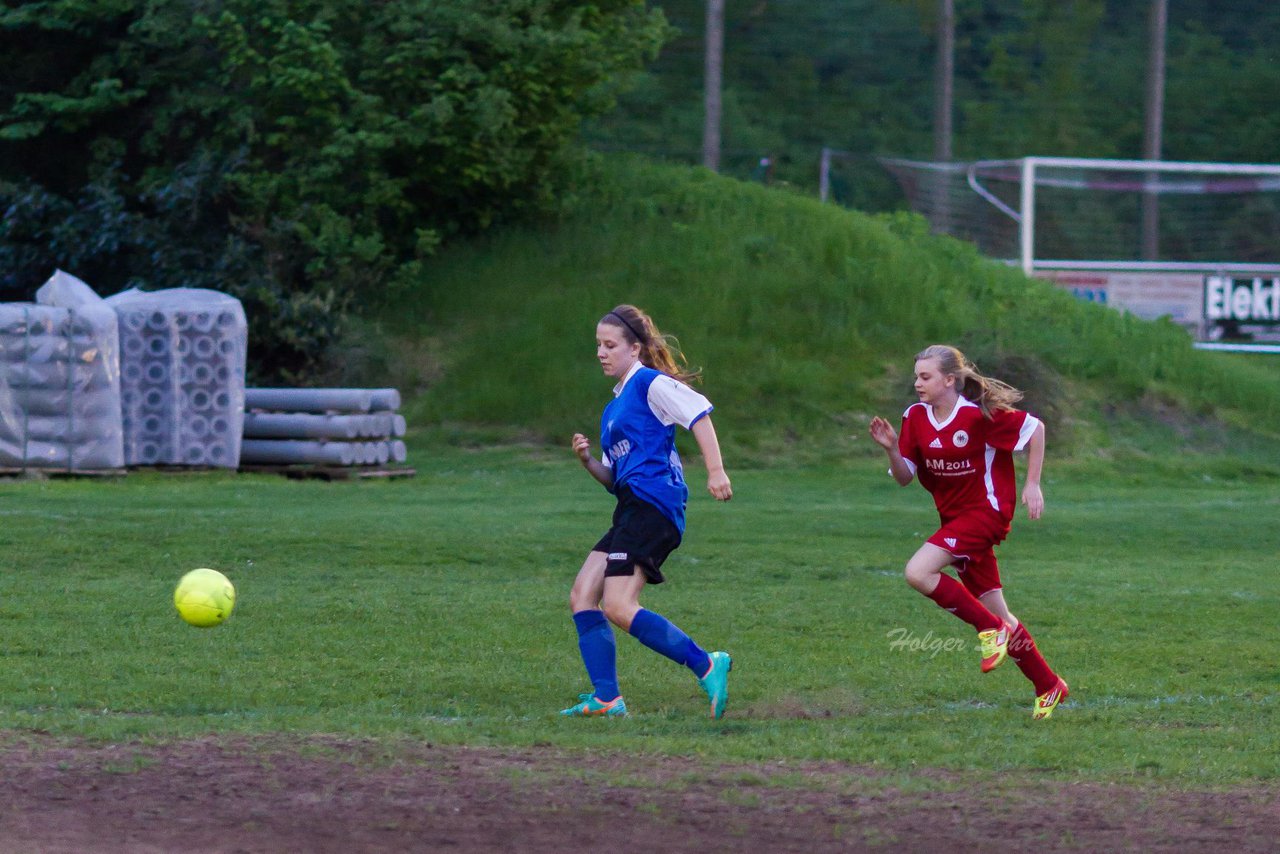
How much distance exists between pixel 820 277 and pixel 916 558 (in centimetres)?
1754

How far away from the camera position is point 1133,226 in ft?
121

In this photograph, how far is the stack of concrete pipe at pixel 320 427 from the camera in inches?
694

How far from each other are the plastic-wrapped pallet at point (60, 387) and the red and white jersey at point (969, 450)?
11.1 metres

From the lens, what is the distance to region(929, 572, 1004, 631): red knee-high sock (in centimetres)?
708

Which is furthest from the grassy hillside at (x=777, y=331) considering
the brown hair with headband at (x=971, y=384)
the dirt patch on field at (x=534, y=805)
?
the dirt patch on field at (x=534, y=805)

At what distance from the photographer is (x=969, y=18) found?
41969 millimetres

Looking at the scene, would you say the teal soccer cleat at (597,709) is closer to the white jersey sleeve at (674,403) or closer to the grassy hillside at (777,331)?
the white jersey sleeve at (674,403)

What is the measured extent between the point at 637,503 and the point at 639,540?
0.54 ft

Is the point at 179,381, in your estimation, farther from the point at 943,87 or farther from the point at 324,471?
the point at 943,87

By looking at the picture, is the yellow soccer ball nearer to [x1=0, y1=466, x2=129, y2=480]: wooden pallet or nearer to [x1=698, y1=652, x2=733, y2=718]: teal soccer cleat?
[x1=698, y1=652, x2=733, y2=718]: teal soccer cleat

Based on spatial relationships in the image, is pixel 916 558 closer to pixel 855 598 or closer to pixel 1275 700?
pixel 1275 700

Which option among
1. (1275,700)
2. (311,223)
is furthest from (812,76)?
(1275,700)

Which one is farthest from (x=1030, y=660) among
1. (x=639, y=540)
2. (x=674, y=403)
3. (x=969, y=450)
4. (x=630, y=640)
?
(x=630, y=640)

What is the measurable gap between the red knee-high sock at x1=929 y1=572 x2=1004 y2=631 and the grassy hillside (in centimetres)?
1404
